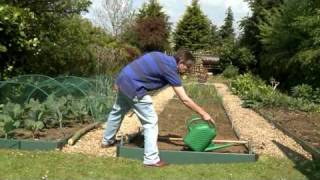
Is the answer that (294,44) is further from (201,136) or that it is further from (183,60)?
(183,60)

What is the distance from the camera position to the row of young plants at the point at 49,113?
8383 mm

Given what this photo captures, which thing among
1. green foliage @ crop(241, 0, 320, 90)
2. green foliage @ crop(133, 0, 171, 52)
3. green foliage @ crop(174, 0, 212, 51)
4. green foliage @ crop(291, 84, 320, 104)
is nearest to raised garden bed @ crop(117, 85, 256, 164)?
green foliage @ crop(291, 84, 320, 104)

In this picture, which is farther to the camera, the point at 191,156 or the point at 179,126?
the point at 179,126

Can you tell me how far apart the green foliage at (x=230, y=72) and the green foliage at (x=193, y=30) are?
1413 cm

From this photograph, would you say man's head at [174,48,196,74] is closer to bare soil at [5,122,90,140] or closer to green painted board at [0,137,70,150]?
green painted board at [0,137,70,150]

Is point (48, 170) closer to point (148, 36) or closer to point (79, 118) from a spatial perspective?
point (79, 118)

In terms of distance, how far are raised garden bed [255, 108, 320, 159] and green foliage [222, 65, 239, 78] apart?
74.3ft

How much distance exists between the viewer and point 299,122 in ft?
41.1

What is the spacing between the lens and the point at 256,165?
7.14 m

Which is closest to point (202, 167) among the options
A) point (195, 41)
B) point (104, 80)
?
point (104, 80)

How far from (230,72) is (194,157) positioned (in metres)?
31.3

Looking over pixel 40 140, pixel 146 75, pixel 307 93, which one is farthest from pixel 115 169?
pixel 307 93

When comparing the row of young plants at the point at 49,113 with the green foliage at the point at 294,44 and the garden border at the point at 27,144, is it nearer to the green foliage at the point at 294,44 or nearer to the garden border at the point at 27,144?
the garden border at the point at 27,144

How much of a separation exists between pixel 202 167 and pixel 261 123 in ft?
18.0
